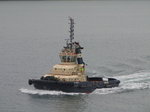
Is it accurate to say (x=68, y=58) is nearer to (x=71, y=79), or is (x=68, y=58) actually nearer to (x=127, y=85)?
(x=71, y=79)

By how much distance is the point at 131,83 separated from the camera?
279 ft

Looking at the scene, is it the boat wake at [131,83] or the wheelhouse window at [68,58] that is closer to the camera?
the boat wake at [131,83]

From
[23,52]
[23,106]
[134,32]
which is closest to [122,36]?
[134,32]

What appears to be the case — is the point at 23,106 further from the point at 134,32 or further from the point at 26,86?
the point at 134,32

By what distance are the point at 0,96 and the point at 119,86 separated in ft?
50.8

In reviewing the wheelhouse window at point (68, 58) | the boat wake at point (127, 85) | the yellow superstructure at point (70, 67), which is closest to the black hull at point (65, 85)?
the boat wake at point (127, 85)

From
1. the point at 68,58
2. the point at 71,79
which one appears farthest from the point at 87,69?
the point at 71,79

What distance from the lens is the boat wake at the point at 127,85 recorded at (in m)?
79.2

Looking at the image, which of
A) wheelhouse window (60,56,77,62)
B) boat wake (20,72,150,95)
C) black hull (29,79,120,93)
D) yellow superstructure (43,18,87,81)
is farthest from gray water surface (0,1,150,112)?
wheelhouse window (60,56,77,62)

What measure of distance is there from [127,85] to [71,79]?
7.96m

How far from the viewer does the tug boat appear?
260 ft

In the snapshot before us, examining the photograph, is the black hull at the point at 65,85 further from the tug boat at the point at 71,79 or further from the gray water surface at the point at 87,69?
the gray water surface at the point at 87,69

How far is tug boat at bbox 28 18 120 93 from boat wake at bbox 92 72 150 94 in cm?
69

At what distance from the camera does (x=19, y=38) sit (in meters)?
Result: 146
